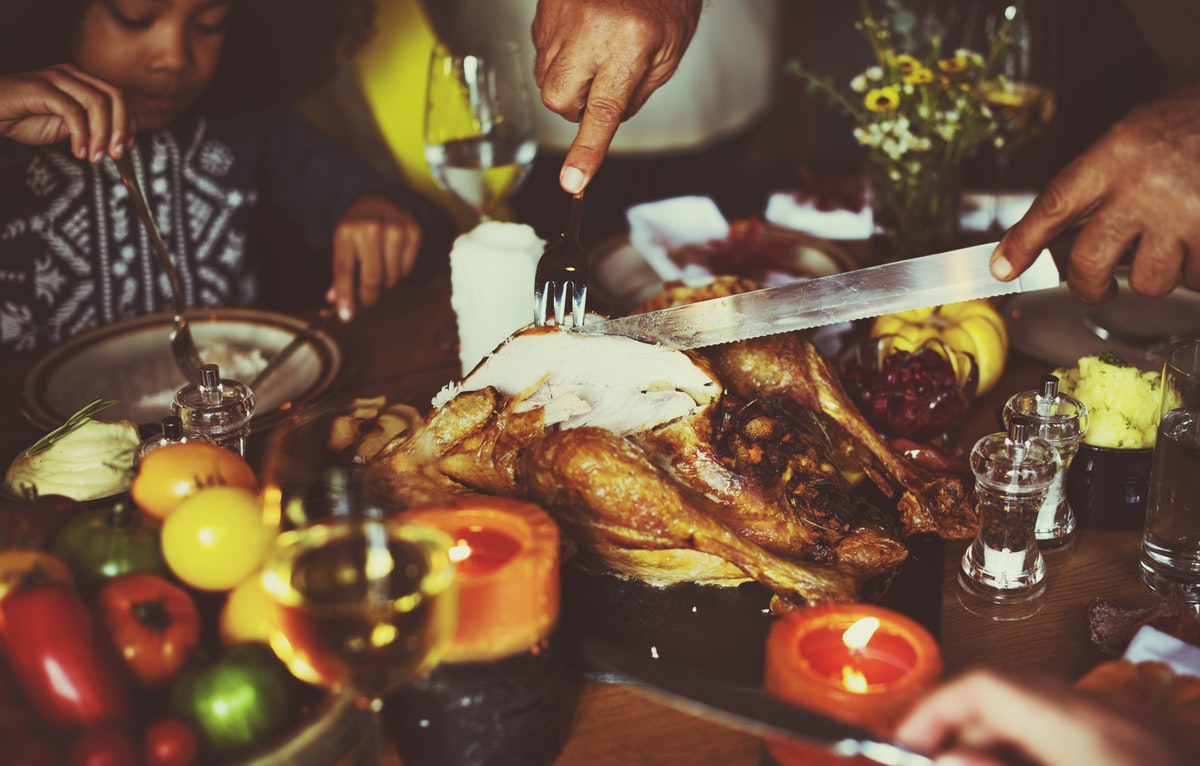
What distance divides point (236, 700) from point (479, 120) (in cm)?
134

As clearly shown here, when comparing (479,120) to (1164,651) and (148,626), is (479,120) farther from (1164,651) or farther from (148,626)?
(1164,651)

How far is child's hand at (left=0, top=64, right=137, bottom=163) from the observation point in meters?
1.59

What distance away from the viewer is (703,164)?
14.0 feet

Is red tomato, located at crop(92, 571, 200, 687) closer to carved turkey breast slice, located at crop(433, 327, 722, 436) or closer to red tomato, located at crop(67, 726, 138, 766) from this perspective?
red tomato, located at crop(67, 726, 138, 766)

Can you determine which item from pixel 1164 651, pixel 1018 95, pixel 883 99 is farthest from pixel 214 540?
pixel 1018 95

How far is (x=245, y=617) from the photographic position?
98 centimetres

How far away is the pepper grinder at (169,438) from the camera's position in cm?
125

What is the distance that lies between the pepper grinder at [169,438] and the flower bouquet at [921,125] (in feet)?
4.30

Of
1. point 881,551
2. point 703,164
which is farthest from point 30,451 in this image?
point 703,164

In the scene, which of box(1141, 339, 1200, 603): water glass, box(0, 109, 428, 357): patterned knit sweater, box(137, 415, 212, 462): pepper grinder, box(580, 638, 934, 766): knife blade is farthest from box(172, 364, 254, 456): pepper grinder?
box(1141, 339, 1200, 603): water glass

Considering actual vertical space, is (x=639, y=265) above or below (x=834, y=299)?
below

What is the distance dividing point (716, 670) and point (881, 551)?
0.27m

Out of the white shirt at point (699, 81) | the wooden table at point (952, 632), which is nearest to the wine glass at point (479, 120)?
the wooden table at point (952, 632)

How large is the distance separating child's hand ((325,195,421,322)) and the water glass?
4.80ft
